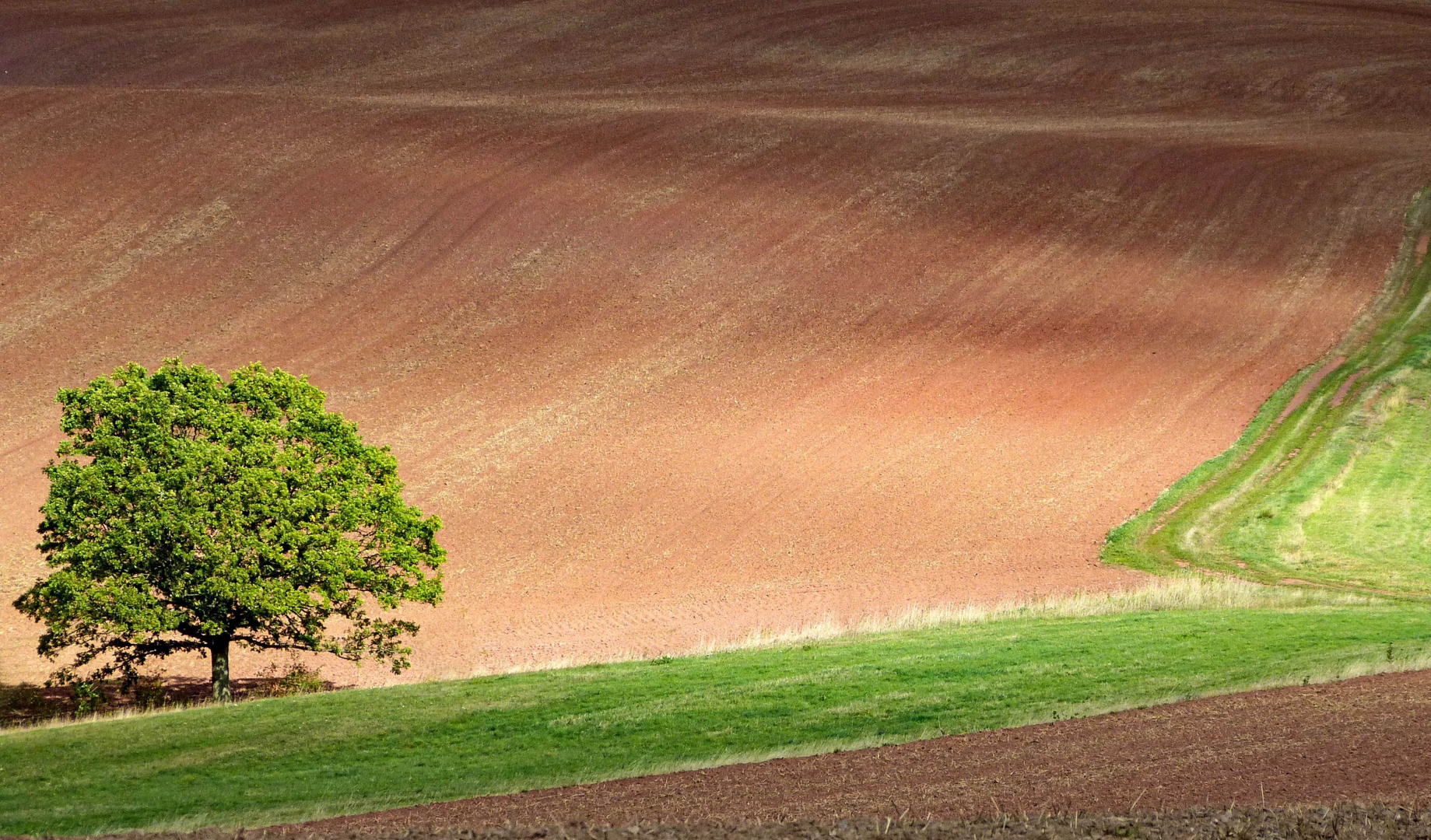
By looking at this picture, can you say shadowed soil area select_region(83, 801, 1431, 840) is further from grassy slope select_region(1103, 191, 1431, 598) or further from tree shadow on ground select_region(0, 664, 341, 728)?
grassy slope select_region(1103, 191, 1431, 598)

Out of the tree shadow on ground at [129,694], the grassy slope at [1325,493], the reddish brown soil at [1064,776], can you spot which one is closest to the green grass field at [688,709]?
the reddish brown soil at [1064,776]

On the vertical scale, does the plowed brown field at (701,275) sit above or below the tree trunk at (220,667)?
above

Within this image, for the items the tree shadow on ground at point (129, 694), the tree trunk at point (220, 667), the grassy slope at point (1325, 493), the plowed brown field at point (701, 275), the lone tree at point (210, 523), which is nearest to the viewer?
the lone tree at point (210, 523)

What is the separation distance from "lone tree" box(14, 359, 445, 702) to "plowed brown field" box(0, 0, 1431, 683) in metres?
3.37

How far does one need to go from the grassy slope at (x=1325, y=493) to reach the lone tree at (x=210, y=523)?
57.7 feet

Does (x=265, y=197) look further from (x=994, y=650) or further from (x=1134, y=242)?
(x=994, y=650)

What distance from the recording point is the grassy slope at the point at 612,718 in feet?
53.9

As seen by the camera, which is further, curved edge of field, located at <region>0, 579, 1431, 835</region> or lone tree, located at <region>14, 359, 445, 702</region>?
lone tree, located at <region>14, 359, 445, 702</region>

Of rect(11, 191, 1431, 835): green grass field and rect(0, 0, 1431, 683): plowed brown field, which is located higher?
rect(0, 0, 1431, 683): plowed brown field

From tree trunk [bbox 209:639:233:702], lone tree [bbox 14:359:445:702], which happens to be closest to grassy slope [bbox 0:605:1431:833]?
lone tree [bbox 14:359:445:702]

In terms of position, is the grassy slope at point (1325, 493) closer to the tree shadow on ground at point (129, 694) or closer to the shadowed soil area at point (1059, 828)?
the shadowed soil area at point (1059, 828)

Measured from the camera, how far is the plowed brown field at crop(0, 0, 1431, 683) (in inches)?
1426

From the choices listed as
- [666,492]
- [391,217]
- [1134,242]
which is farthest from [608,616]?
[1134,242]

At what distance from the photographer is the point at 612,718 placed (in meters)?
18.8
